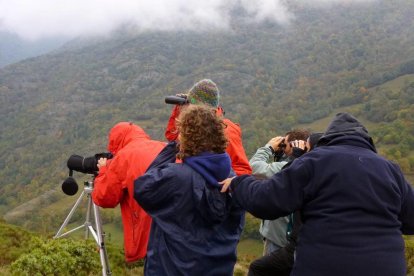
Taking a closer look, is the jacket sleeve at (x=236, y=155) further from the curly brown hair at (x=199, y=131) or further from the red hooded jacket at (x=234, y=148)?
the curly brown hair at (x=199, y=131)

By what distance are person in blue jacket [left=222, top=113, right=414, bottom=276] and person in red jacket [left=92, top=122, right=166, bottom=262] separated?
925 millimetres

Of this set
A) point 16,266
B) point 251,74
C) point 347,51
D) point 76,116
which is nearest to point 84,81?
point 76,116

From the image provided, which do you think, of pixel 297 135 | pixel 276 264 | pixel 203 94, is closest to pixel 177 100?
pixel 203 94

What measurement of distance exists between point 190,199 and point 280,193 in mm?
565

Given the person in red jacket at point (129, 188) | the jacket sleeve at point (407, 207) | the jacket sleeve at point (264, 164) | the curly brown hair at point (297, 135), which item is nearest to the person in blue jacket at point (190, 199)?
the person in red jacket at point (129, 188)

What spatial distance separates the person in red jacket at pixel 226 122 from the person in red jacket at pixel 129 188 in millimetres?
283

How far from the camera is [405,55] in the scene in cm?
14212

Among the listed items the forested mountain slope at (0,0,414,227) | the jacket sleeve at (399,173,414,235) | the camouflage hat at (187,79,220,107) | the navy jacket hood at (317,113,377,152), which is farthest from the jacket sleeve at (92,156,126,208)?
the forested mountain slope at (0,0,414,227)

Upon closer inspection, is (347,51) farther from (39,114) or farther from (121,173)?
(121,173)

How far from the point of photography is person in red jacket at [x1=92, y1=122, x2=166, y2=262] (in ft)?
9.23

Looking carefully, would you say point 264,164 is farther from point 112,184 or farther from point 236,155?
point 112,184

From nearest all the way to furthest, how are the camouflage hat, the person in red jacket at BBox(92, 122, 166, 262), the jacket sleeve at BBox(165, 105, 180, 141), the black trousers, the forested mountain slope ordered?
the person in red jacket at BBox(92, 122, 166, 262)
the black trousers
the jacket sleeve at BBox(165, 105, 180, 141)
the camouflage hat
the forested mountain slope

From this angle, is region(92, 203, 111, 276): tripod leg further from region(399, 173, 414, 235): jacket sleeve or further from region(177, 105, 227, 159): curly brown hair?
region(399, 173, 414, 235): jacket sleeve

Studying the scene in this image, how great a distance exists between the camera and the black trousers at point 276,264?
305 centimetres
